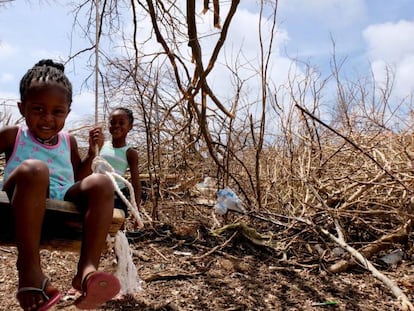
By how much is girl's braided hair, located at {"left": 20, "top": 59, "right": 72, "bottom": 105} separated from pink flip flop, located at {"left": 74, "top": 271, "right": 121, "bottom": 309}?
0.81 metres

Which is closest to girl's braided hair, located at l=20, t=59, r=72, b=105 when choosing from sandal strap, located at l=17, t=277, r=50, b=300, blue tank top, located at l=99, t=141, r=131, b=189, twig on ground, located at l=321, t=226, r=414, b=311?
sandal strap, located at l=17, t=277, r=50, b=300

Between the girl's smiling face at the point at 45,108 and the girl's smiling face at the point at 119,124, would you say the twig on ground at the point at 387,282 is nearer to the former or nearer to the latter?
the girl's smiling face at the point at 119,124

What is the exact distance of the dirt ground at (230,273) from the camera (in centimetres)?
354

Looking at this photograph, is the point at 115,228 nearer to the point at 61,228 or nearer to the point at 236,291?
the point at 61,228

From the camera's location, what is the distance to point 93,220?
1757 millimetres

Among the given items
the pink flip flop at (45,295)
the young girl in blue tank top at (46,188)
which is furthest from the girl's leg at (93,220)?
the pink flip flop at (45,295)

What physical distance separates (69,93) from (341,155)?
3.84m

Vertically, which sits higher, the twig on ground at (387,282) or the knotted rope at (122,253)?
the knotted rope at (122,253)

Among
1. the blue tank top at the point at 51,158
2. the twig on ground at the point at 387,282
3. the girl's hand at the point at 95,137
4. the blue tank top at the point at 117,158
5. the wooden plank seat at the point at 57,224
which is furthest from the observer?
the blue tank top at the point at 117,158

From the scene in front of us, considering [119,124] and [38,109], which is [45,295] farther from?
[119,124]

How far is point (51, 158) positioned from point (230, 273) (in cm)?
240

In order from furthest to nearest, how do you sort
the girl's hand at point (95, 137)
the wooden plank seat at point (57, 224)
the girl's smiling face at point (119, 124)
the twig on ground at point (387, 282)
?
the girl's smiling face at point (119, 124) → the twig on ground at point (387, 282) → the girl's hand at point (95, 137) → the wooden plank seat at point (57, 224)

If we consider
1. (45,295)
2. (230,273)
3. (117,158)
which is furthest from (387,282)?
(45,295)

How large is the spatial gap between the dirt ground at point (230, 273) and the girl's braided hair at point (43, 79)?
193 cm
